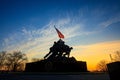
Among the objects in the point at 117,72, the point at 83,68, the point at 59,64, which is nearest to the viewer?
the point at 117,72

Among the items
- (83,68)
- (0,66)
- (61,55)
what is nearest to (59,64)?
(61,55)

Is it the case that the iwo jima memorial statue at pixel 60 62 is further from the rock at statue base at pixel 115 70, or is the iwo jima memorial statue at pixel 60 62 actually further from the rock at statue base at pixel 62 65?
the rock at statue base at pixel 115 70

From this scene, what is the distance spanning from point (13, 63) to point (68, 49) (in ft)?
162

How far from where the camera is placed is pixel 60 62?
90.5 ft

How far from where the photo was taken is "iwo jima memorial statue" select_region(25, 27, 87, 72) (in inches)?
1081

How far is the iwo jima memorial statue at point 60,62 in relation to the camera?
90.1 ft

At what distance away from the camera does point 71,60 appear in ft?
95.2

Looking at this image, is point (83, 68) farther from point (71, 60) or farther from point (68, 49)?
point (68, 49)

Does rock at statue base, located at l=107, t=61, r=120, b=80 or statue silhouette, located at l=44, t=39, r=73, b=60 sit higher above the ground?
statue silhouette, located at l=44, t=39, r=73, b=60

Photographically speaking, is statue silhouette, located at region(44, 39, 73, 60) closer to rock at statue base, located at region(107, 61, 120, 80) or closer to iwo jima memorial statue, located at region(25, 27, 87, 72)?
iwo jima memorial statue, located at region(25, 27, 87, 72)

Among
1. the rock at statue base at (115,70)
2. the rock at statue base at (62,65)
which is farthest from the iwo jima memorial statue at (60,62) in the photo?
the rock at statue base at (115,70)

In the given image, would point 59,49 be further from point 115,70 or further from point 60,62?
point 115,70

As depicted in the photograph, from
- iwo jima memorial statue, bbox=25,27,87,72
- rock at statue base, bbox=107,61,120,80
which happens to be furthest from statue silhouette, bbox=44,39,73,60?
rock at statue base, bbox=107,61,120,80

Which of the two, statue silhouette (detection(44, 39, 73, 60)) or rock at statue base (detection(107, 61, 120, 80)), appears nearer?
rock at statue base (detection(107, 61, 120, 80))
